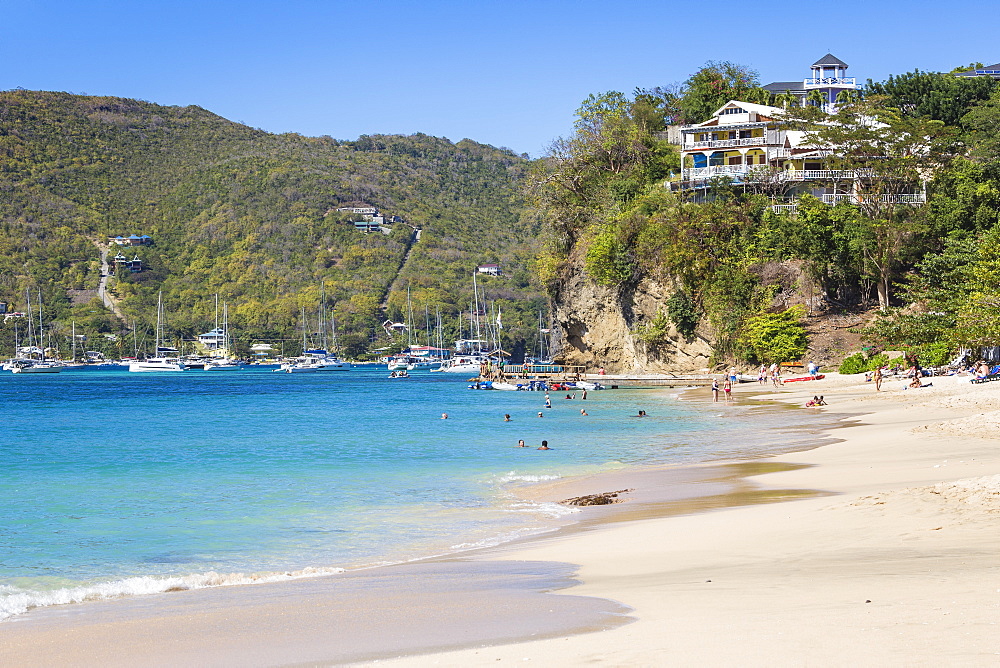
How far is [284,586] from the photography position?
35.9 feet

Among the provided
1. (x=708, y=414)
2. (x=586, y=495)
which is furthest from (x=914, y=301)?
(x=586, y=495)

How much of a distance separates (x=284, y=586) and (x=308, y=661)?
3.89 metres

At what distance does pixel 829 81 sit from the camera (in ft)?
327

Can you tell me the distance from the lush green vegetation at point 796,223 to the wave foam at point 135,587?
3896 centimetres

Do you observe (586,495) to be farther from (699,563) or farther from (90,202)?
(90,202)

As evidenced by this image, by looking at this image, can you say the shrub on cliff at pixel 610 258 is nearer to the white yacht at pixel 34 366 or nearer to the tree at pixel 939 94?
the tree at pixel 939 94

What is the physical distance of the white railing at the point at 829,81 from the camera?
324 ft

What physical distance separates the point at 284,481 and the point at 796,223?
47.5 meters

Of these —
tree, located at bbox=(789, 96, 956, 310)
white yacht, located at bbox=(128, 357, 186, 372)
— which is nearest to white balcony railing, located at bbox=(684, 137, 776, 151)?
tree, located at bbox=(789, 96, 956, 310)

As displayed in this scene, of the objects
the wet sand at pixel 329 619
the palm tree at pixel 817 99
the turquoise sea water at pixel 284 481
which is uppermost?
the palm tree at pixel 817 99

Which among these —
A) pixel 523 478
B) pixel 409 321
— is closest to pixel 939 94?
pixel 523 478

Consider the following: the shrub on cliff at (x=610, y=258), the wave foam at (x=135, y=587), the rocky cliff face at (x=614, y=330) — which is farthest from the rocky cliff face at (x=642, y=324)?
the wave foam at (x=135, y=587)

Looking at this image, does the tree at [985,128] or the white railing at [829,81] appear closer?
the tree at [985,128]

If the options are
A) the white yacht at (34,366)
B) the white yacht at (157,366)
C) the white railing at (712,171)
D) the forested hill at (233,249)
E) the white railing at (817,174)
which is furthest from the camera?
the forested hill at (233,249)
